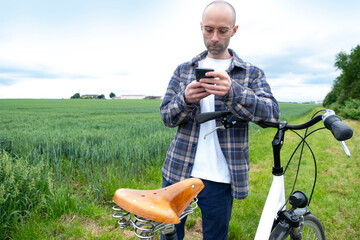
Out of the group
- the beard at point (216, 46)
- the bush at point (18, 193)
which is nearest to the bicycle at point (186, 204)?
the beard at point (216, 46)

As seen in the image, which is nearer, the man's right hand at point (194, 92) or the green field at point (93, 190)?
the man's right hand at point (194, 92)

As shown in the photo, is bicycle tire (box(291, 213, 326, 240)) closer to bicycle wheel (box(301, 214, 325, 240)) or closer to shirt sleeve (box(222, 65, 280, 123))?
bicycle wheel (box(301, 214, 325, 240))

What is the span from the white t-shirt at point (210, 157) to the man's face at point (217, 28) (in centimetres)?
20

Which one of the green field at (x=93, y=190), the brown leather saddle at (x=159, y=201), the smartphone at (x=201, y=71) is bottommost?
the green field at (x=93, y=190)

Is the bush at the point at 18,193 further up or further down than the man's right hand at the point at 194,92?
further down

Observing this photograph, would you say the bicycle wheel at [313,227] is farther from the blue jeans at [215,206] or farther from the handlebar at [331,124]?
the handlebar at [331,124]

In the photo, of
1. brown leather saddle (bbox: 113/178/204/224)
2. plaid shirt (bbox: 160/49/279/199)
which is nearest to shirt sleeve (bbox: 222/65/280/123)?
plaid shirt (bbox: 160/49/279/199)

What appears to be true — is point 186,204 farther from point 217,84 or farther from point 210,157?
point 217,84

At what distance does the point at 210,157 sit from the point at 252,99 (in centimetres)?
52

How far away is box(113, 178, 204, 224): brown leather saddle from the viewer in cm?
105

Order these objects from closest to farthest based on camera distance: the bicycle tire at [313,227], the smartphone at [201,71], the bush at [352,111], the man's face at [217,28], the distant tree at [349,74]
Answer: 1. the smartphone at [201,71]
2. the man's face at [217,28]
3. the bicycle tire at [313,227]
4. the bush at [352,111]
5. the distant tree at [349,74]

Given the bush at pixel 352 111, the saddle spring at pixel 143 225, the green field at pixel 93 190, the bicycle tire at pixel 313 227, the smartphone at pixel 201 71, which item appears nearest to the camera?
the saddle spring at pixel 143 225

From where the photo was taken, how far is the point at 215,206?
1.73m

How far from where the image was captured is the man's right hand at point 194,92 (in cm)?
140
